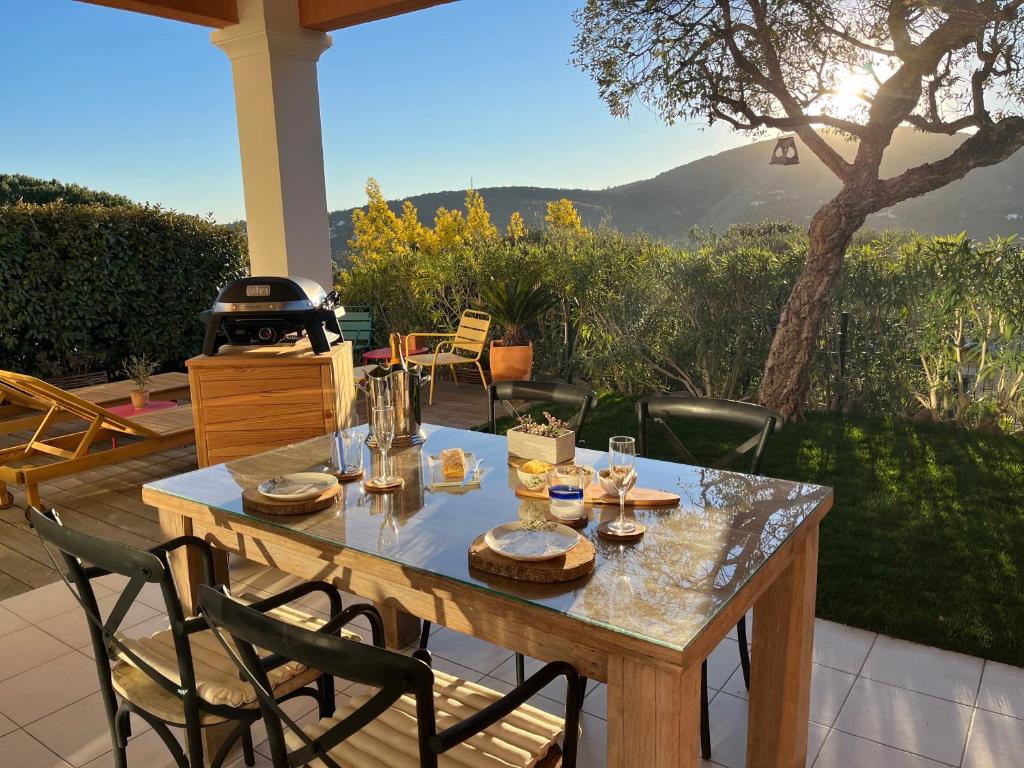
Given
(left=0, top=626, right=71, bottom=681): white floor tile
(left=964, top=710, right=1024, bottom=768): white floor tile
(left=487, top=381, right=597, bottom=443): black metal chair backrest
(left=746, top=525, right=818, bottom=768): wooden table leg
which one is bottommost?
(left=964, top=710, right=1024, bottom=768): white floor tile

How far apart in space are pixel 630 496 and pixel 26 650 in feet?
7.98

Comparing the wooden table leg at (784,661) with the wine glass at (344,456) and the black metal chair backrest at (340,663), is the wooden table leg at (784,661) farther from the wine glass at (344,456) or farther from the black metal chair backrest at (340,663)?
the wine glass at (344,456)

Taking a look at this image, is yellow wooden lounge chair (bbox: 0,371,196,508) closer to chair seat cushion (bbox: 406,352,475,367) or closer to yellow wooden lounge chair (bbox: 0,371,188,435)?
yellow wooden lounge chair (bbox: 0,371,188,435)

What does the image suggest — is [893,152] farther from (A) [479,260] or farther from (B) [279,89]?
(B) [279,89]

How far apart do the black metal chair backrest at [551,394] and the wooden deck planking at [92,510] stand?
211 centimetres

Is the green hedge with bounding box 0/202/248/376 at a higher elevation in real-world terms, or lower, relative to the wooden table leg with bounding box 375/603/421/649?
higher

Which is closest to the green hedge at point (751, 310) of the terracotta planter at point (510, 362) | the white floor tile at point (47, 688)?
the terracotta planter at point (510, 362)

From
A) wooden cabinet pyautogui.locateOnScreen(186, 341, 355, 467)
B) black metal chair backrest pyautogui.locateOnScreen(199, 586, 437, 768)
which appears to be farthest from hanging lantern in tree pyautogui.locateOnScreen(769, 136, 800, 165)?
black metal chair backrest pyautogui.locateOnScreen(199, 586, 437, 768)

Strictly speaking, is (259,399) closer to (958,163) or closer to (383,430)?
(383,430)

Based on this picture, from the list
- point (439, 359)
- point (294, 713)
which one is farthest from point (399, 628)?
point (439, 359)

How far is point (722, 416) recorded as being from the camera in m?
2.62

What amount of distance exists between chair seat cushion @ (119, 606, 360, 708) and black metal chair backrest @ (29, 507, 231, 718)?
0.15 feet

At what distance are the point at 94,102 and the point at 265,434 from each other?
1929cm

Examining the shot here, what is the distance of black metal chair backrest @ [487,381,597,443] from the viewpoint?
9.62 ft
